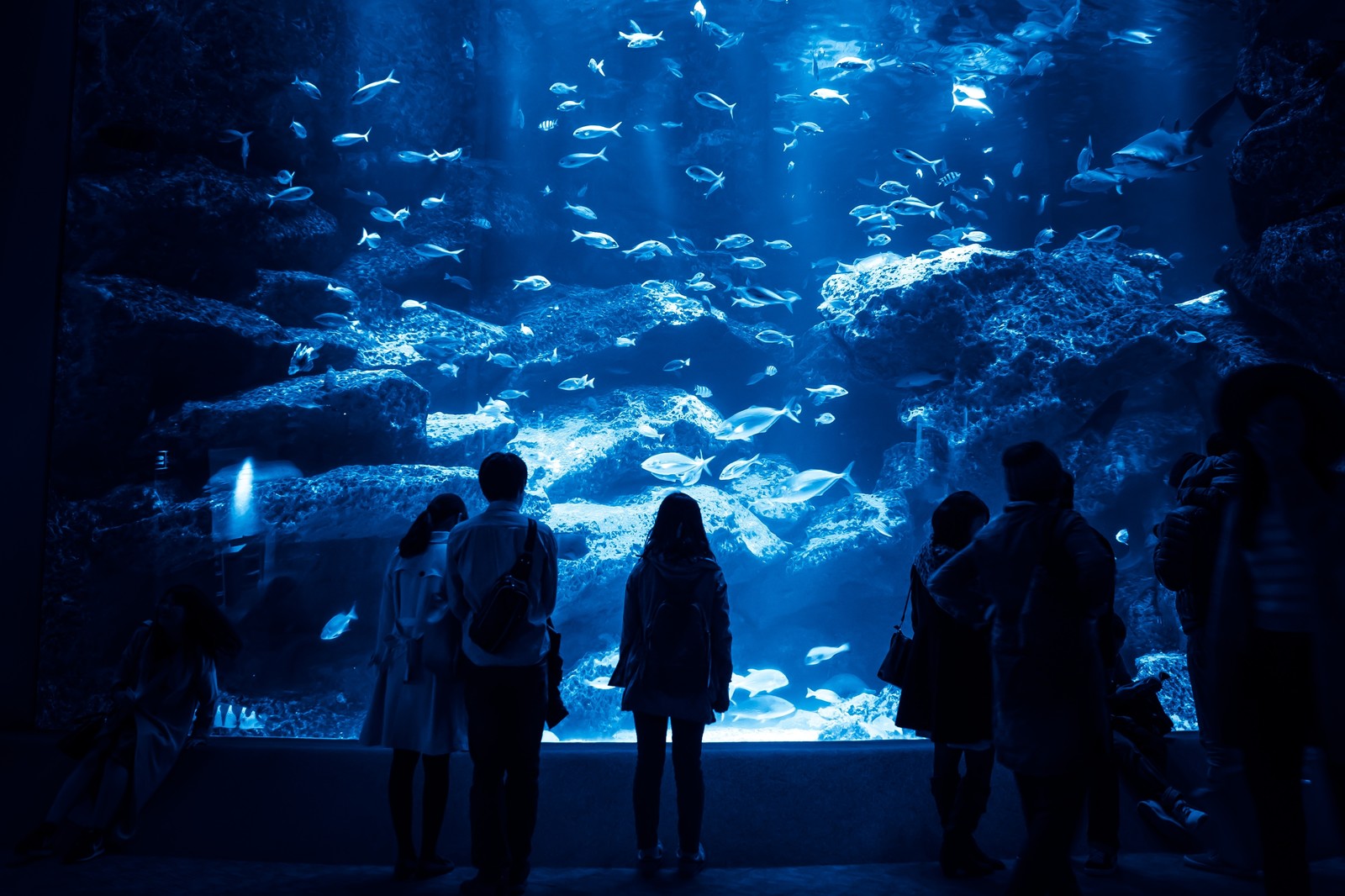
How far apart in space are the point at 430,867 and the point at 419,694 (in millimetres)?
826

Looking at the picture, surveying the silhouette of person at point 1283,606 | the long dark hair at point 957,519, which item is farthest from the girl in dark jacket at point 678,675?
the silhouette of person at point 1283,606

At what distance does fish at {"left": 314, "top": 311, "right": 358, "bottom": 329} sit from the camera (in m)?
9.84

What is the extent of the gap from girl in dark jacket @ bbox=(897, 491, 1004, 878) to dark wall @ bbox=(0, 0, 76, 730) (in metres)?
5.51

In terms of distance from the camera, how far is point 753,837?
3420mm

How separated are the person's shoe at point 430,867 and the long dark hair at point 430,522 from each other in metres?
1.39

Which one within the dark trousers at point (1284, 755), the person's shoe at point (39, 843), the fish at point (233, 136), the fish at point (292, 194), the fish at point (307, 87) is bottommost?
the person's shoe at point (39, 843)

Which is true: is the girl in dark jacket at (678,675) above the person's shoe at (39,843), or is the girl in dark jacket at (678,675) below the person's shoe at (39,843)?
above

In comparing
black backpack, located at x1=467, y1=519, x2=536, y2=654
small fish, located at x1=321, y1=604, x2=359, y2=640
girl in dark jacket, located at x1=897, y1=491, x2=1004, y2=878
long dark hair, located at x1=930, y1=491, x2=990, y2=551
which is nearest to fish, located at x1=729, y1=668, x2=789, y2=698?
small fish, located at x1=321, y1=604, x2=359, y2=640

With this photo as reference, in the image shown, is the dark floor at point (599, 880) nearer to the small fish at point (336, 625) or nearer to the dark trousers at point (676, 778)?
the dark trousers at point (676, 778)

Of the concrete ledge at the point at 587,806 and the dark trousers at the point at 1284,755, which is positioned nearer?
the dark trousers at the point at 1284,755

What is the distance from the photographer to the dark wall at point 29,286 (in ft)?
14.6

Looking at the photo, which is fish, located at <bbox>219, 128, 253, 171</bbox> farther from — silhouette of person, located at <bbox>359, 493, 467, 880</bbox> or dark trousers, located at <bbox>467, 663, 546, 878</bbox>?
dark trousers, located at <bbox>467, 663, 546, 878</bbox>

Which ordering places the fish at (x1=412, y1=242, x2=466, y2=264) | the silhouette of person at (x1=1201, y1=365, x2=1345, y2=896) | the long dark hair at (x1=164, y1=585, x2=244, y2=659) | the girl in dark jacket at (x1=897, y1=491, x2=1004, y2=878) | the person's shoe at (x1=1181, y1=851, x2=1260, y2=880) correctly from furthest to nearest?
the fish at (x1=412, y1=242, x2=466, y2=264), the long dark hair at (x1=164, y1=585, x2=244, y2=659), the person's shoe at (x1=1181, y1=851, x2=1260, y2=880), the girl in dark jacket at (x1=897, y1=491, x2=1004, y2=878), the silhouette of person at (x1=1201, y1=365, x2=1345, y2=896)

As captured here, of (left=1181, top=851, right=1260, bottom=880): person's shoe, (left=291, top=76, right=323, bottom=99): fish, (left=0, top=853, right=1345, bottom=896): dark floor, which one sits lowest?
(left=0, top=853, right=1345, bottom=896): dark floor
